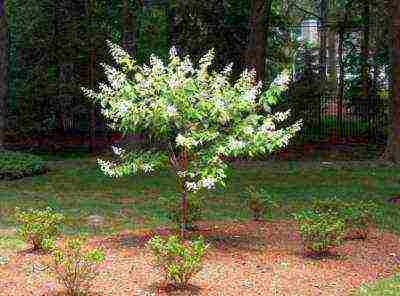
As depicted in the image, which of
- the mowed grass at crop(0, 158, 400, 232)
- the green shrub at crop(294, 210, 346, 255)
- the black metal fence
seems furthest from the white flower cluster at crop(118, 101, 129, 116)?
the black metal fence

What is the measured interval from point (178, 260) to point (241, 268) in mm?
1054

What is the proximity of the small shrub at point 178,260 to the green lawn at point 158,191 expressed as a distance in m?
2.77

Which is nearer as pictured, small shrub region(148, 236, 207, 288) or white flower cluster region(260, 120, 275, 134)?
small shrub region(148, 236, 207, 288)

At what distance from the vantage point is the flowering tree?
26.9ft

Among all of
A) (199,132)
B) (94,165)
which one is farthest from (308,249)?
(94,165)

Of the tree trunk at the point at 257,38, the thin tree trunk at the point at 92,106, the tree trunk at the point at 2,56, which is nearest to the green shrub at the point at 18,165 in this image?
the tree trunk at the point at 2,56

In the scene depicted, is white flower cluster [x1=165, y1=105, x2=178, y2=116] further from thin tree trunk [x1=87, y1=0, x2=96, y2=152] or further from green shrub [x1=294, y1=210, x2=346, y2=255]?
thin tree trunk [x1=87, y1=0, x2=96, y2=152]

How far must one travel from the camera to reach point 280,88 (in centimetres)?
834

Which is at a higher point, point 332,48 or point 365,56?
point 332,48

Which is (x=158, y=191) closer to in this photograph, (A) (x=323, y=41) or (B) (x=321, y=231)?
(B) (x=321, y=231)

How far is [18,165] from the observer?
53.4ft

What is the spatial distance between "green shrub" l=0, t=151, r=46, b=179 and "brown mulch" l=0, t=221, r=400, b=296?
Answer: 22.3 ft

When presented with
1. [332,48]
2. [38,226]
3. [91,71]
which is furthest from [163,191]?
[332,48]

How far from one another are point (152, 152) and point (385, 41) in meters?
16.8
